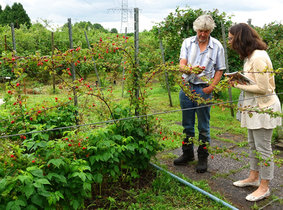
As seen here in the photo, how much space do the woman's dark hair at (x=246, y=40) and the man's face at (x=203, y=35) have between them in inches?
17.5

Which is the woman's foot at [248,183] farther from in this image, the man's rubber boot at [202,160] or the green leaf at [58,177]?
the green leaf at [58,177]

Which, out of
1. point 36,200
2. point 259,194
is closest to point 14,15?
point 36,200

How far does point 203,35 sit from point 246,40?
1.93 feet

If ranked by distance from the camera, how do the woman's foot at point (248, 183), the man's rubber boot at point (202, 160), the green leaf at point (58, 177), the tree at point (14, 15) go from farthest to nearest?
the tree at point (14, 15) → the man's rubber boot at point (202, 160) → the woman's foot at point (248, 183) → the green leaf at point (58, 177)

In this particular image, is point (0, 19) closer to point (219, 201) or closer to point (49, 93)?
point (49, 93)

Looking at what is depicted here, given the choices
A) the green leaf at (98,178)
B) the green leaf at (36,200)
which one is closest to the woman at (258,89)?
the green leaf at (98,178)

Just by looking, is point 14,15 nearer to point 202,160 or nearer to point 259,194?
point 202,160

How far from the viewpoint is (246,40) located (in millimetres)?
2475

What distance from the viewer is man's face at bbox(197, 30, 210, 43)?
9.64 ft

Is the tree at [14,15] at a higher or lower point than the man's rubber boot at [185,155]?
higher

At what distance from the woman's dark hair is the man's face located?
44cm

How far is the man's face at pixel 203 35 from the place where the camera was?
2.94 metres

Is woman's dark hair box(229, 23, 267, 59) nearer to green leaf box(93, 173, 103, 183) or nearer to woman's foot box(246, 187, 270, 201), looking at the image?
woman's foot box(246, 187, 270, 201)

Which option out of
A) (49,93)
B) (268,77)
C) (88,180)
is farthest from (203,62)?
(49,93)
